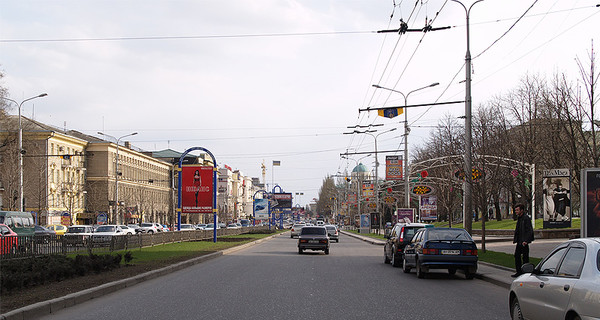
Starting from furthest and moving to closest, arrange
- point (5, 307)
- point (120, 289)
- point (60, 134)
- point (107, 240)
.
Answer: point (60, 134) → point (107, 240) → point (120, 289) → point (5, 307)

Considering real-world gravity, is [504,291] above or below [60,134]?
below

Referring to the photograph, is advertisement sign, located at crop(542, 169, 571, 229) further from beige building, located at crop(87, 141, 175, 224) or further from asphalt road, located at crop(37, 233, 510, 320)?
beige building, located at crop(87, 141, 175, 224)

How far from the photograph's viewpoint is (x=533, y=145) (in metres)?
47.7

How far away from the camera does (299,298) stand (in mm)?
13312

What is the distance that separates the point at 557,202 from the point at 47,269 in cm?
2449

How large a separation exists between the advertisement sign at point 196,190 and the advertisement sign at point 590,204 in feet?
98.1

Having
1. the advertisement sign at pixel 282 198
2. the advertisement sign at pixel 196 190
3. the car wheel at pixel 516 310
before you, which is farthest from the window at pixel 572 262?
the advertisement sign at pixel 282 198

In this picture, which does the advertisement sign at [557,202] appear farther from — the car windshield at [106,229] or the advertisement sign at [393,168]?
the car windshield at [106,229]

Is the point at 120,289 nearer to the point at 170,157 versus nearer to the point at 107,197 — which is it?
the point at 107,197

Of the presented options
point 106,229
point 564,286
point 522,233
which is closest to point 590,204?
point 522,233

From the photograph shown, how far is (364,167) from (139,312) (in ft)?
505

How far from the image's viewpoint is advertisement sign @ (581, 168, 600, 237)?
666 inches

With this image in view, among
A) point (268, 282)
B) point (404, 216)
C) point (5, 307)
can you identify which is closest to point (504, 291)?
point (268, 282)

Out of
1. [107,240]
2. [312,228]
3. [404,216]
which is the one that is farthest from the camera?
[404,216]
